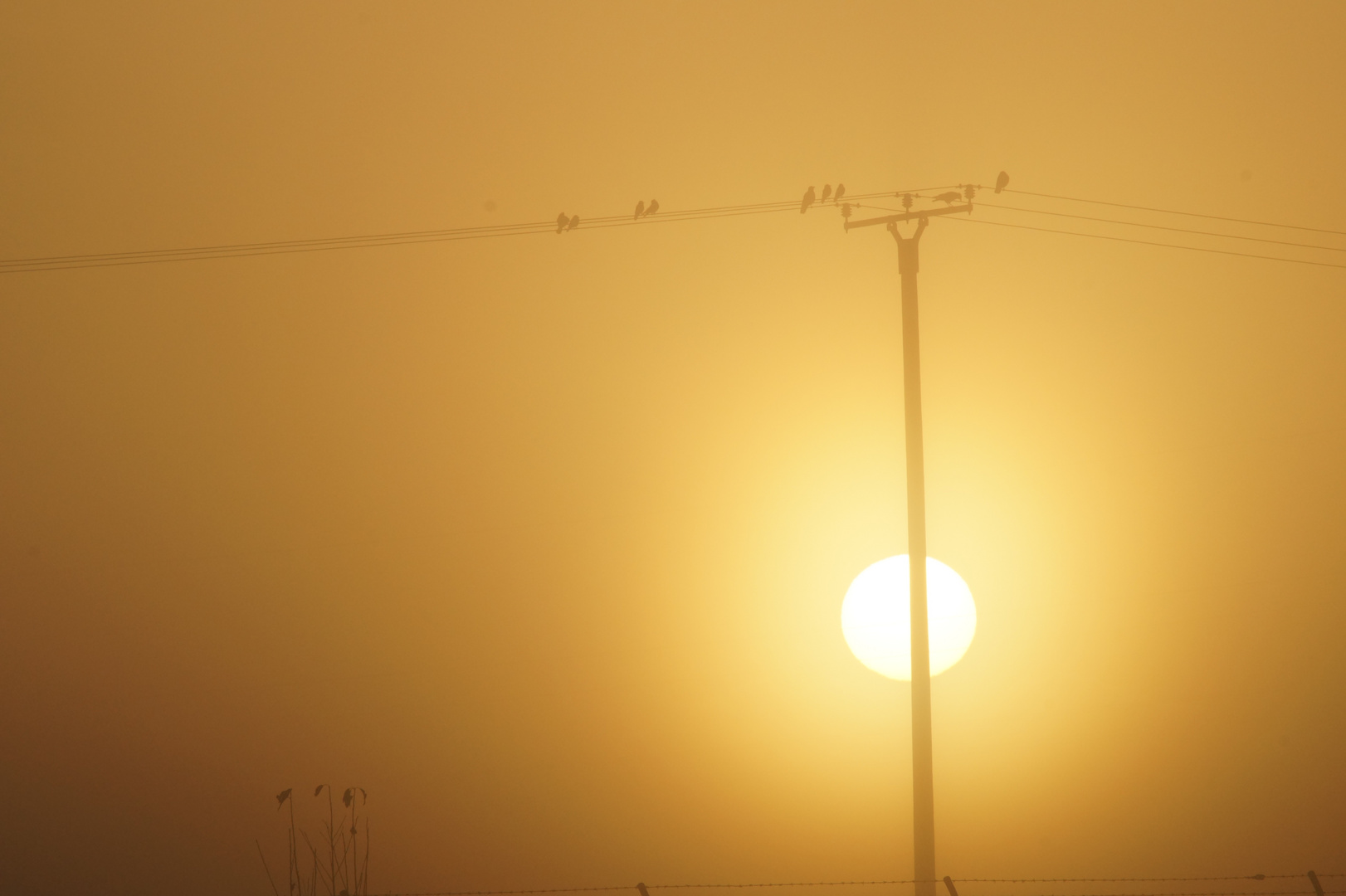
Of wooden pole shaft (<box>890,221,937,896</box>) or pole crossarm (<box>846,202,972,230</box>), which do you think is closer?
wooden pole shaft (<box>890,221,937,896</box>)

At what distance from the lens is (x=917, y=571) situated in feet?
25.5

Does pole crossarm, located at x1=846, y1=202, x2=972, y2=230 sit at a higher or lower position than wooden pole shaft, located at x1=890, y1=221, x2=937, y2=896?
higher

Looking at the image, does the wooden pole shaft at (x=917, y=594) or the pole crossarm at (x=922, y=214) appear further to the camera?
the pole crossarm at (x=922, y=214)

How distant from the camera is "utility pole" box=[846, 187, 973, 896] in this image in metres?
7.45

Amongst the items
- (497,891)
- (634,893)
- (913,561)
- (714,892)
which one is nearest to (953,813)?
(714,892)

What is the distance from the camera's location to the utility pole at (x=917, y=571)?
24.4 feet

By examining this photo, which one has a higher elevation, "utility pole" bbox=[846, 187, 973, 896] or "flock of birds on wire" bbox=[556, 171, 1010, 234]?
"flock of birds on wire" bbox=[556, 171, 1010, 234]

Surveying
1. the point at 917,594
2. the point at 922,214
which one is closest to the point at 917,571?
the point at 917,594

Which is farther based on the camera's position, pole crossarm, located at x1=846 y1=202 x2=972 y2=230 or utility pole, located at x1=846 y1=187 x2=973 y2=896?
pole crossarm, located at x1=846 y1=202 x2=972 y2=230

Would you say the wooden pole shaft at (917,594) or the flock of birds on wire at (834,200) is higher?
A: the flock of birds on wire at (834,200)

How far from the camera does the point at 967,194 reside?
8.48 meters

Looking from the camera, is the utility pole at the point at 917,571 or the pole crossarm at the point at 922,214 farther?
the pole crossarm at the point at 922,214

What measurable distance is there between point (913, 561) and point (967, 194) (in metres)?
3.28

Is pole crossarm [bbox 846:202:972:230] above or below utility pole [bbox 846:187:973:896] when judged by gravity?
above
